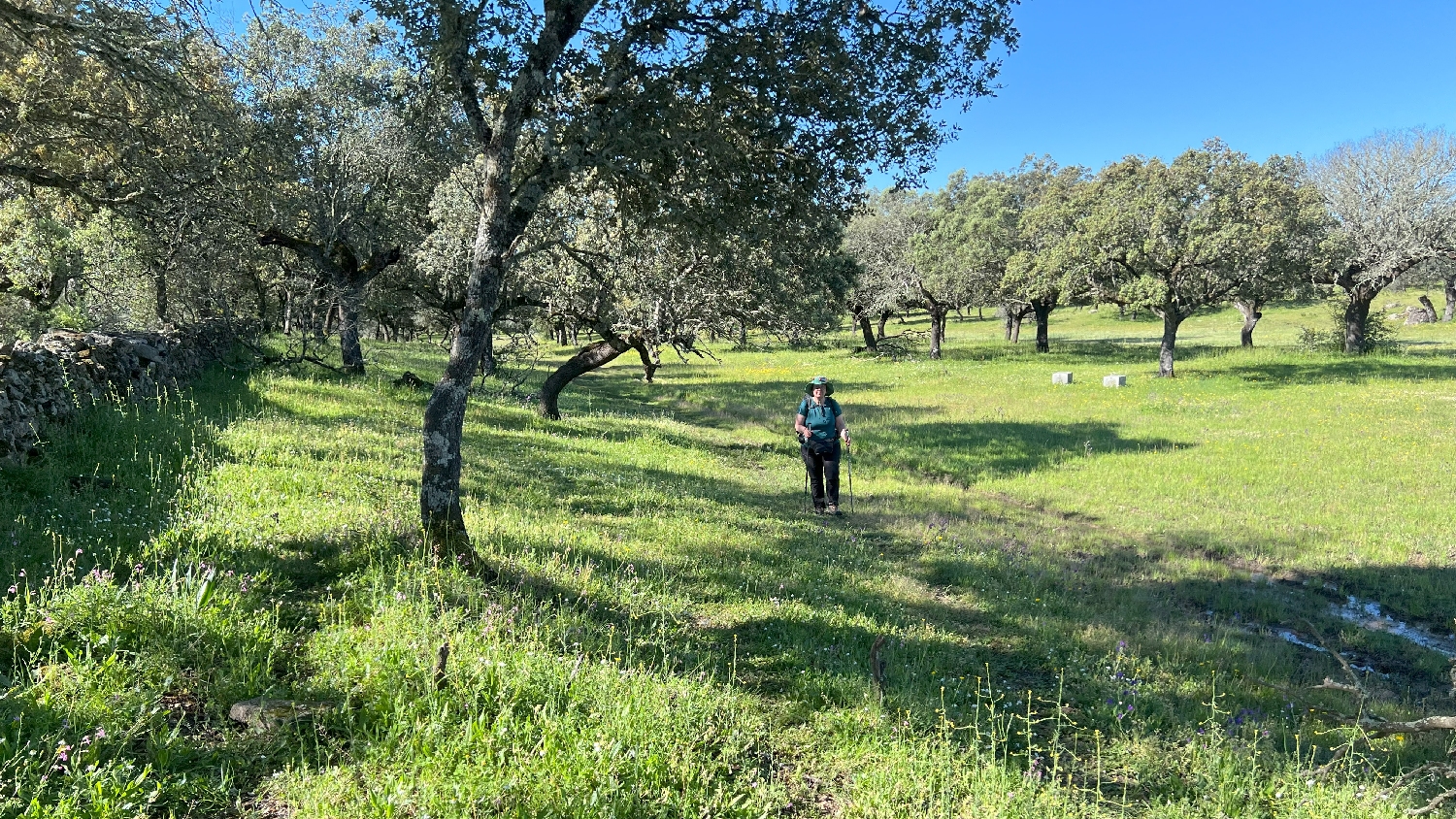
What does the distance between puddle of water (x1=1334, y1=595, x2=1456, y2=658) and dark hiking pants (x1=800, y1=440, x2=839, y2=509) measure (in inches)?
276

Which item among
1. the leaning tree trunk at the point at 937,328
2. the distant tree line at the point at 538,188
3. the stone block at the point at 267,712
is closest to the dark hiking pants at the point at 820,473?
the distant tree line at the point at 538,188

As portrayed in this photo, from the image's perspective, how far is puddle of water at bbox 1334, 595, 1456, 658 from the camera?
8359mm

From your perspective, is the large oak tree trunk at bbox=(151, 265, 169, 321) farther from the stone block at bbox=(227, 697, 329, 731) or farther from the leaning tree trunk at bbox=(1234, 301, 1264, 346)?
the leaning tree trunk at bbox=(1234, 301, 1264, 346)

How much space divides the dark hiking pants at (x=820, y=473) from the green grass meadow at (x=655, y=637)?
30.2 inches

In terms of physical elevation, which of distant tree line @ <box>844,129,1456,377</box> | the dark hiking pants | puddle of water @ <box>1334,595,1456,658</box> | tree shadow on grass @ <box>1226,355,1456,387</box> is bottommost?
puddle of water @ <box>1334,595,1456,658</box>

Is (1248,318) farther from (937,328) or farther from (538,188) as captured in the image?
(538,188)

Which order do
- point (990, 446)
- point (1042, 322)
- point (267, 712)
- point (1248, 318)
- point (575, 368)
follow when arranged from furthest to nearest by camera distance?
point (1042, 322) < point (1248, 318) < point (990, 446) < point (575, 368) < point (267, 712)

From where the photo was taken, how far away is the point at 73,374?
27.9 ft

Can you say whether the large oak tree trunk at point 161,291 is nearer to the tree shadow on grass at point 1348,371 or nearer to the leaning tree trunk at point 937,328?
the tree shadow on grass at point 1348,371

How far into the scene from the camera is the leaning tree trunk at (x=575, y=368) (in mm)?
18875

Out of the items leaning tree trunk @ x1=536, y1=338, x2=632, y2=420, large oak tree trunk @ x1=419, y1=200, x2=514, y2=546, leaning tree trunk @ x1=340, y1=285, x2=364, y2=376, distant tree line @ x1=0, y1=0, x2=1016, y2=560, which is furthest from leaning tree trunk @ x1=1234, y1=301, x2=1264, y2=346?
large oak tree trunk @ x1=419, y1=200, x2=514, y2=546

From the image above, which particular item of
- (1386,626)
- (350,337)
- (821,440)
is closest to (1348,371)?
(1386,626)

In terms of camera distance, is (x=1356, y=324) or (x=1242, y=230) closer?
(x=1242, y=230)

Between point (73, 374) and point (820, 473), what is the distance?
10.6 metres
